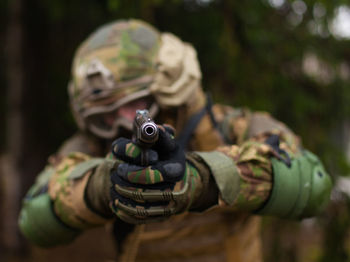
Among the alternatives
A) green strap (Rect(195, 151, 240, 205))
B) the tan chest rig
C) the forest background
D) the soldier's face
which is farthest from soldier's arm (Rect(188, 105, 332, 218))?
the forest background

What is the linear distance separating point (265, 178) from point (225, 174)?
0.17 metres

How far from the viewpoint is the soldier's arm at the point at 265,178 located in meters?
1.18

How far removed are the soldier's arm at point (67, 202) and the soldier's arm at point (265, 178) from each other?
31 cm

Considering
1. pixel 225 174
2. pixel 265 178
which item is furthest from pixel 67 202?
pixel 265 178

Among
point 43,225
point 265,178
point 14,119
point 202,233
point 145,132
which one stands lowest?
point 14,119

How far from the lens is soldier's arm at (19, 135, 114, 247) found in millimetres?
1226

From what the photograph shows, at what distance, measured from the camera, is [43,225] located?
1402 millimetres

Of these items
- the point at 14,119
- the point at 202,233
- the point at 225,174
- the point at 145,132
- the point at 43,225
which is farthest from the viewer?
the point at 14,119

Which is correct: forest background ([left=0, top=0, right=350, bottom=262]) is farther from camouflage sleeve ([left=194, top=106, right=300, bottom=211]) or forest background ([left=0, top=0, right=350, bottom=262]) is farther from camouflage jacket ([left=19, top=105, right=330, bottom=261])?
camouflage sleeve ([left=194, top=106, right=300, bottom=211])

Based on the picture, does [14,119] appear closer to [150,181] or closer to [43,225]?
[43,225]

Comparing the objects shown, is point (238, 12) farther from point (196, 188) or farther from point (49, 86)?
point (49, 86)

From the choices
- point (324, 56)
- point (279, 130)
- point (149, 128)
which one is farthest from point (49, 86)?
point (149, 128)

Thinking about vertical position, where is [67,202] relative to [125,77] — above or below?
below

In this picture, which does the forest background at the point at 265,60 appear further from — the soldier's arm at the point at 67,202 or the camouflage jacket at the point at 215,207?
the soldier's arm at the point at 67,202
